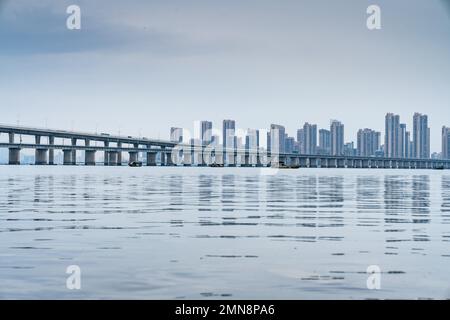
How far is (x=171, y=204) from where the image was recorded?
136 feet

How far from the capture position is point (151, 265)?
17.6 metres

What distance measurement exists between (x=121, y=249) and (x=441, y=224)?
47.1 feet

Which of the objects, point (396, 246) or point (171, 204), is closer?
point (396, 246)

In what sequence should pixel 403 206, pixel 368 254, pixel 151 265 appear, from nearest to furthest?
1. pixel 151 265
2. pixel 368 254
3. pixel 403 206

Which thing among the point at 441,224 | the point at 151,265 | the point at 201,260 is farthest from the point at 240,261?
the point at 441,224

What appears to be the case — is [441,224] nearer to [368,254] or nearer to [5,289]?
[368,254]

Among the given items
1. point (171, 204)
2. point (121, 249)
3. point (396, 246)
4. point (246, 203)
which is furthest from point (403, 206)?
point (121, 249)

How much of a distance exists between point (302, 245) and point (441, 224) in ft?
31.6
